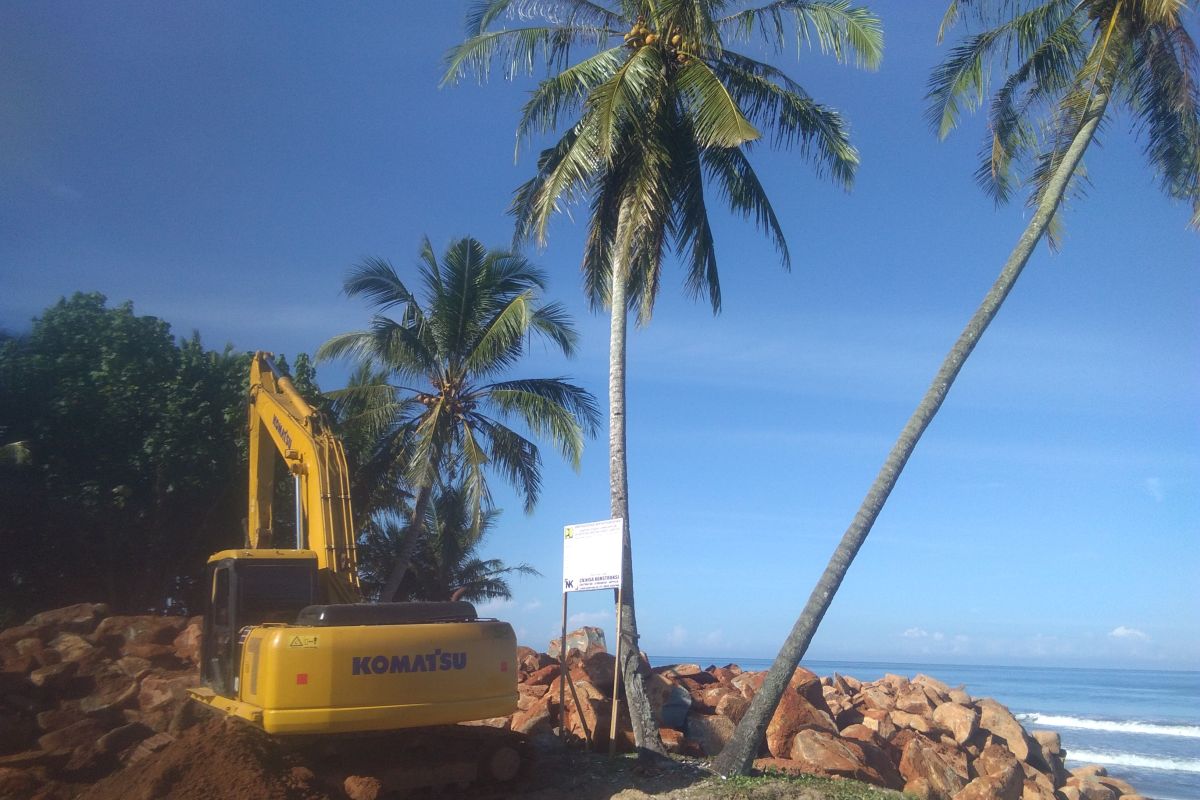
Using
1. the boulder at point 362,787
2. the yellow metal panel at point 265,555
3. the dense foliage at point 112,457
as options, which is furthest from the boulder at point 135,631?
the boulder at point 362,787

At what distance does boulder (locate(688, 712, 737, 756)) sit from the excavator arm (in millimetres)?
5579

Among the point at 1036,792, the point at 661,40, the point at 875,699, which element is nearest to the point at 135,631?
the point at 661,40

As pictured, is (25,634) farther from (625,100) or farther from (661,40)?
(661,40)

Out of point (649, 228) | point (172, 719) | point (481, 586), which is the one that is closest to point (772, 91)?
point (649, 228)

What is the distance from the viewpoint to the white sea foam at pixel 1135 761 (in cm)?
2816

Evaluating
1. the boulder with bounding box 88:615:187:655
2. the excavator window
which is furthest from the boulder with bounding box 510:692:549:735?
the boulder with bounding box 88:615:187:655

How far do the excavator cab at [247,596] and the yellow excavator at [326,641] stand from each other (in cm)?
1

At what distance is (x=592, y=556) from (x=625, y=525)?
0.61m

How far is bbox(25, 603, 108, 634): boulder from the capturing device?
1434cm

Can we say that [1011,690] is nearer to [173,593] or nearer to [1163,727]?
[1163,727]

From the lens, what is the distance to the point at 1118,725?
38.4m

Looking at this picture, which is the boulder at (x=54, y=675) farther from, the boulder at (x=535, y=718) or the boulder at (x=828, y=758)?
the boulder at (x=828, y=758)

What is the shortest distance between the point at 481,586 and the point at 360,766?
2603cm

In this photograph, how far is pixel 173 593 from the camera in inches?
918
